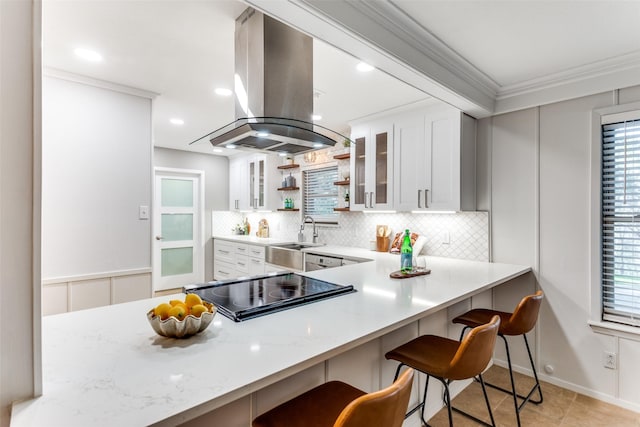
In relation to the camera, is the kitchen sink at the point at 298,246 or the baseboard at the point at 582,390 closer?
the baseboard at the point at 582,390

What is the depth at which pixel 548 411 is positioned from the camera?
7.34 feet

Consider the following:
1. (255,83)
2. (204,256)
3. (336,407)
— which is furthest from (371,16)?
(204,256)

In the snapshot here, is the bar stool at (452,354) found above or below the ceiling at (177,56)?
below

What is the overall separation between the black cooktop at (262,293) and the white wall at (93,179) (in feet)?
4.18

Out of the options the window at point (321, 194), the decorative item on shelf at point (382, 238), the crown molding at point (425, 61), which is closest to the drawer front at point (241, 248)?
the window at point (321, 194)

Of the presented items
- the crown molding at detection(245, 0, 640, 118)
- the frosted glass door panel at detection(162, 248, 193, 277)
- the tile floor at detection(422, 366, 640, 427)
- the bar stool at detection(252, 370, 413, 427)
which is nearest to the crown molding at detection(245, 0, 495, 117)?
the crown molding at detection(245, 0, 640, 118)

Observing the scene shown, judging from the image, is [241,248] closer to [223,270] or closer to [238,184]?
[223,270]

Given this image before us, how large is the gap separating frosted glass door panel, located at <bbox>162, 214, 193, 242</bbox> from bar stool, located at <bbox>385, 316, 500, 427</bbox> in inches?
190

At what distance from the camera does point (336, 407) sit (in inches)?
45.8

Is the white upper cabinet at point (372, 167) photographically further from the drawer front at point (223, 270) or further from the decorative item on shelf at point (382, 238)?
the drawer front at point (223, 270)

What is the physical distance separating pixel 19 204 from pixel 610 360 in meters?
3.41

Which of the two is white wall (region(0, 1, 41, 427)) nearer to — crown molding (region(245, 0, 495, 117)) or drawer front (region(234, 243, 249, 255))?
crown molding (region(245, 0, 495, 117))

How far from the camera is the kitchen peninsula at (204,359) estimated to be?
30.3 inches

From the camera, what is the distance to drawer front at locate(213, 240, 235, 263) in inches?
205
